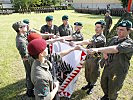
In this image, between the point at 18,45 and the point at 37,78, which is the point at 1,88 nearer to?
the point at 18,45

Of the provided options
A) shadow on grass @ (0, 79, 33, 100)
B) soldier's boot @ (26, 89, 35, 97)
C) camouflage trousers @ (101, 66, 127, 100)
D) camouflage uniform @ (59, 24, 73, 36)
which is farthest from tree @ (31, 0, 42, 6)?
camouflage trousers @ (101, 66, 127, 100)

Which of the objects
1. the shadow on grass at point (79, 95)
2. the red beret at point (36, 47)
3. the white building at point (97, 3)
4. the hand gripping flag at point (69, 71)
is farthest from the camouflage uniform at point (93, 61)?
the white building at point (97, 3)

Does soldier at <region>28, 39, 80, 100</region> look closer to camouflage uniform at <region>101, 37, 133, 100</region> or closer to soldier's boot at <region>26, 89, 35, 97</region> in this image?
camouflage uniform at <region>101, 37, 133, 100</region>

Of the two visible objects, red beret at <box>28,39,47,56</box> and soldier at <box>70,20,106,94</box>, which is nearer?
red beret at <box>28,39,47,56</box>

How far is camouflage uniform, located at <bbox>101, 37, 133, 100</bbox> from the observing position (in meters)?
4.84

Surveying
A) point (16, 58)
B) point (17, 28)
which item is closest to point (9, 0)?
Result: point (16, 58)

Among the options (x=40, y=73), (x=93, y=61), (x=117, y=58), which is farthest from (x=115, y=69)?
(x=40, y=73)

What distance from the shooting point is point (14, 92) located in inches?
271

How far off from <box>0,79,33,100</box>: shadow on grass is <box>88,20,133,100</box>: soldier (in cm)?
266

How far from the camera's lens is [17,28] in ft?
19.0

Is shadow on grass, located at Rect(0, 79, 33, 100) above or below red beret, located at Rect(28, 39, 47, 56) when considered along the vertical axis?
below

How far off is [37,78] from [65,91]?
2.07 metres

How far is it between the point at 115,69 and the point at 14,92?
360cm

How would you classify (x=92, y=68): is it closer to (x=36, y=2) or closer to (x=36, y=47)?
(x=36, y=47)
